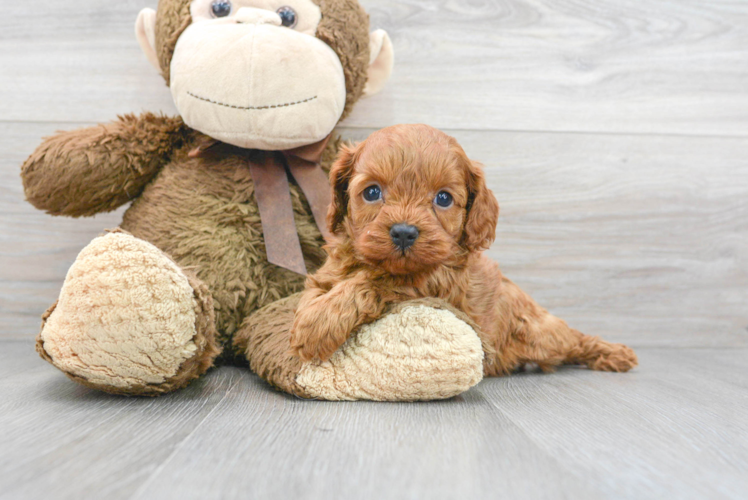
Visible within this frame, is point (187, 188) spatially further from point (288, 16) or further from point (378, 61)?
point (378, 61)

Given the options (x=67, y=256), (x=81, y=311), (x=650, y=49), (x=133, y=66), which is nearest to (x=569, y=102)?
(x=650, y=49)

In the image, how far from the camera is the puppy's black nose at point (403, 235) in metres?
0.81

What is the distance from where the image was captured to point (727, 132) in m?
1.51

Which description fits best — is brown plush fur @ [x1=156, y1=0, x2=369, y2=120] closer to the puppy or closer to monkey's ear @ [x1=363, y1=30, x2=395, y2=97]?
monkey's ear @ [x1=363, y1=30, x2=395, y2=97]

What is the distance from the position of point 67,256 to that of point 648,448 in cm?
135

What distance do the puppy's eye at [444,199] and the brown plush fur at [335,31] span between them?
428mm

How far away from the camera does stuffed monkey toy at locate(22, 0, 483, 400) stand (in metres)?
0.83

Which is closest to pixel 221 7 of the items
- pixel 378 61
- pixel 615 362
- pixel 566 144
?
pixel 378 61

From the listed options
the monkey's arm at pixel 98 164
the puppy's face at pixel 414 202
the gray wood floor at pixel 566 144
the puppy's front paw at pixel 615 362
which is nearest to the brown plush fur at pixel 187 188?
the monkey's arm at pixel 98 164

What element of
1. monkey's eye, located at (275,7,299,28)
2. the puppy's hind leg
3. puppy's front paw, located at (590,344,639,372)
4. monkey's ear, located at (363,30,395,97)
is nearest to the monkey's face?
monkey's eye, located at (275,7,299,28)

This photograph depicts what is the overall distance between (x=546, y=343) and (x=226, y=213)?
717 mm

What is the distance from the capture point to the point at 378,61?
1271 millimetres

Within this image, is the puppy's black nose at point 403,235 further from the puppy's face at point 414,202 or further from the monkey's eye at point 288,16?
the monkey's eye at point 288,16

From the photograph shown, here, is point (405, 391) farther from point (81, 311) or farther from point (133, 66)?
point (133, 66)
